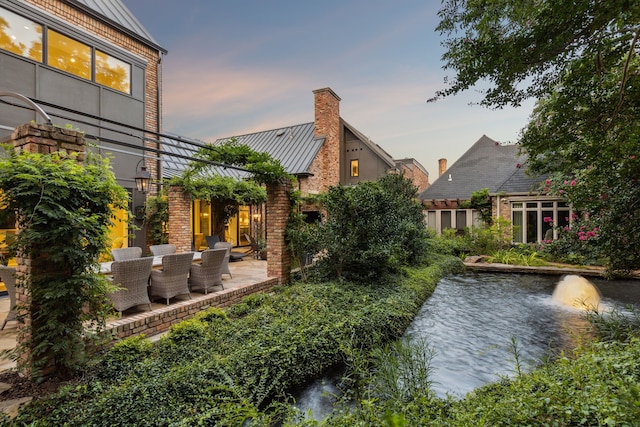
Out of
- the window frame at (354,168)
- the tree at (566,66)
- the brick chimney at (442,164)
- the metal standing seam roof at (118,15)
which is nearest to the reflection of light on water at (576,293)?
the tree at (566,66)

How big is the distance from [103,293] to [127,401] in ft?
3.85

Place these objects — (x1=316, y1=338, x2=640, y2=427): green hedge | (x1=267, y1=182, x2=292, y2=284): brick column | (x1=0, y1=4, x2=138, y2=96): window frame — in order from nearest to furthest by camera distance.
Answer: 1. (x1=316, y1=338, x2=640, y2=427): green hedge
2. (x1=0, y1=4, x2=138, y2=96): window frame
3. (x1=267, y1=182, x2=292, y2=284): brick column

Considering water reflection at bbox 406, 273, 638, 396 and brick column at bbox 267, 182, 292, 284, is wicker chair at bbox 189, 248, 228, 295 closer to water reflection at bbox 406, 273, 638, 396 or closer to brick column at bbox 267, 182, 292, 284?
brick column at bbox 267, 182, 292, 284

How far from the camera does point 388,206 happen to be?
775 cm

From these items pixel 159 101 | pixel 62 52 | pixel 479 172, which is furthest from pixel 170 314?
pixel 479 172

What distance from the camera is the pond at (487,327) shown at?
418 cm

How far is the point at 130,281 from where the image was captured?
4547mm

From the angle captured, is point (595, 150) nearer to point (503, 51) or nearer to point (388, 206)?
point (503, 51)

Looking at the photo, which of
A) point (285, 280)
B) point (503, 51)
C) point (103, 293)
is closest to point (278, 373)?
point (103, 293)

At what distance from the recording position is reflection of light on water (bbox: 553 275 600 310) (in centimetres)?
732

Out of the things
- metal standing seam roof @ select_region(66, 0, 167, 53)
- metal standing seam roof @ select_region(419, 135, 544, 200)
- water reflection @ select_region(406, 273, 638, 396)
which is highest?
metal standing seam roof @ select_region(66, 0, 167, 53)

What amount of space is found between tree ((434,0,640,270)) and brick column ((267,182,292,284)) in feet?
14.2

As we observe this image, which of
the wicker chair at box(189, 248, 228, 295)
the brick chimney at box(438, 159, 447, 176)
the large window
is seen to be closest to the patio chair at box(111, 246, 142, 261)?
the wicker chair at box(189, 248, 228, 295)

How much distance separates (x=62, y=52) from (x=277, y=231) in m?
7.28
